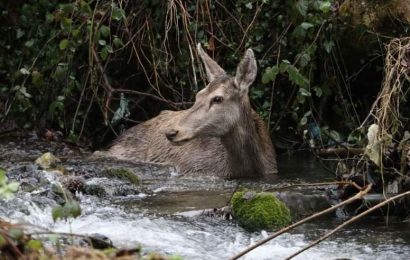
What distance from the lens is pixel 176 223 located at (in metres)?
6.54

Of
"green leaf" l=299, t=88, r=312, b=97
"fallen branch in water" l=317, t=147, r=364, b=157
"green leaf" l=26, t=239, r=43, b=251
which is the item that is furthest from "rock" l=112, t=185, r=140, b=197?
"green leaf" l=26, t=239, r=43, b=251

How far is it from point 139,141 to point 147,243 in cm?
507

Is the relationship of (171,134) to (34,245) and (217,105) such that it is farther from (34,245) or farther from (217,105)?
(34,245)

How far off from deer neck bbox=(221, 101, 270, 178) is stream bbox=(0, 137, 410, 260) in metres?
0.81

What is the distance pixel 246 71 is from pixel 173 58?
5.88ft

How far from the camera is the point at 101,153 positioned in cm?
1061


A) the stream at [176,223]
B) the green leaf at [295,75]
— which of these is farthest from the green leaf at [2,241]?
the green leaf at [295,75]

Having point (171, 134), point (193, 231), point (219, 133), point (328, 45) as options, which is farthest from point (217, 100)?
point (193, 231)

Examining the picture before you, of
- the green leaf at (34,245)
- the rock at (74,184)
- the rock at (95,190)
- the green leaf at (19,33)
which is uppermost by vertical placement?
the green leaf at (19,33)

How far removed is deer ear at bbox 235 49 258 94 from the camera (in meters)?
9.10

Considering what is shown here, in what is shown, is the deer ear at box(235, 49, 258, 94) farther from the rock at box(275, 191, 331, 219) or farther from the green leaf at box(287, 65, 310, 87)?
the rock at box(275, 191, 331, 219)

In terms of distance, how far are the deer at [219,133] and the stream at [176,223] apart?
0.74 meters

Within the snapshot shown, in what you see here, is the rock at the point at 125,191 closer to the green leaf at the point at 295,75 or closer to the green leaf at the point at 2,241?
the green leaf at the point at 295,75

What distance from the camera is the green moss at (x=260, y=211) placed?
21.2ft
